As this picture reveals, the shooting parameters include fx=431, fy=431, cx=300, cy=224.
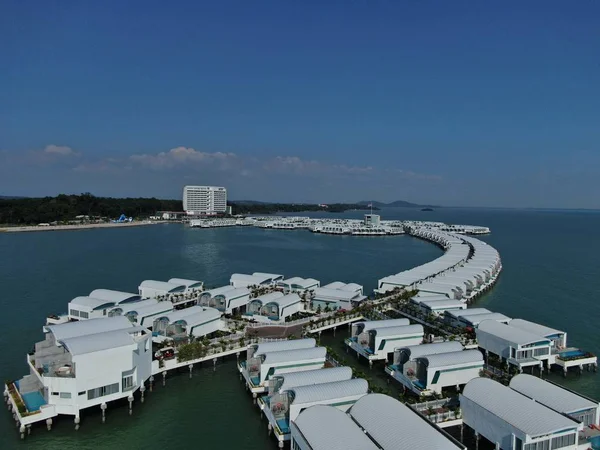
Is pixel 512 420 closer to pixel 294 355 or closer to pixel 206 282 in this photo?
pixel 294 355

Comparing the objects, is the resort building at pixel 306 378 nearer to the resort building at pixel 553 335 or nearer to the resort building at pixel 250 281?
the resort building at pixel 553 335

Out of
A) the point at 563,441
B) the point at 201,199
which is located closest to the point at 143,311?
the point at 563,441

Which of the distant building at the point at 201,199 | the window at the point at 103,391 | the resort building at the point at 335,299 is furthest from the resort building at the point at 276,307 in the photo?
the distant building at the point at 201,199

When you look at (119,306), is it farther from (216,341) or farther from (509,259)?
(509,259)

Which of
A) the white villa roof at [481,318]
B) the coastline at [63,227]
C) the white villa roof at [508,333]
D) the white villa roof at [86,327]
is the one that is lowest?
the white villa roof at [481,318]

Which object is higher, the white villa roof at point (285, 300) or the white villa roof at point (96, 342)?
the white villa roof at point (96, 342)

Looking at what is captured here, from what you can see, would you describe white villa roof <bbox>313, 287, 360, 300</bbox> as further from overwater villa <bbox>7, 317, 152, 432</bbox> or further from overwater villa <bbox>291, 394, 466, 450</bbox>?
overwater villa <bbox>291, 394, 466, 450</bbox>
